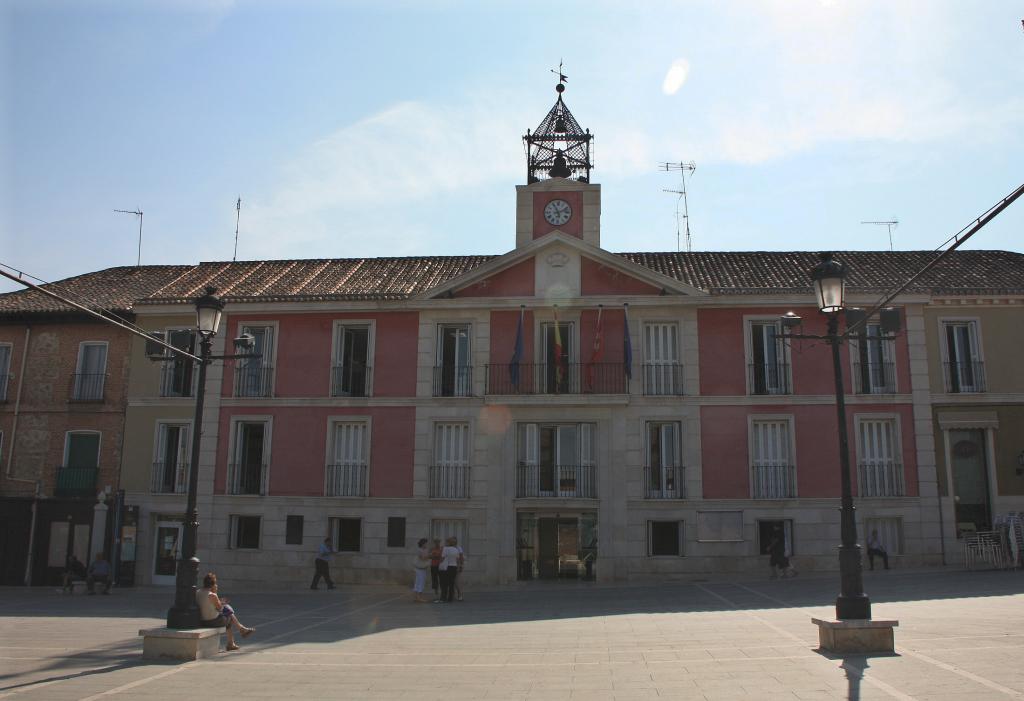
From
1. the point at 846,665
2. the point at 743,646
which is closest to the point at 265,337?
the point at 743,646

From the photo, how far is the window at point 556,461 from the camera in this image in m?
25.7

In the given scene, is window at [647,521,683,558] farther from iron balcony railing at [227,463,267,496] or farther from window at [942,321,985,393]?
iron balcony railing at [227,463,267,496]

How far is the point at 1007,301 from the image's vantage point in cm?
2603

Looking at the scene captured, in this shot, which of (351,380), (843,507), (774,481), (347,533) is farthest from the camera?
(351,380)

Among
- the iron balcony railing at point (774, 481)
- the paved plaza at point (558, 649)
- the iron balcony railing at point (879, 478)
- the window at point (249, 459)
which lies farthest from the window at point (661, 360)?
the window at point (249, 459)

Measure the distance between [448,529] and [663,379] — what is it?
7.82 m

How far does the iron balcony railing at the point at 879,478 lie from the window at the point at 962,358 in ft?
9.74

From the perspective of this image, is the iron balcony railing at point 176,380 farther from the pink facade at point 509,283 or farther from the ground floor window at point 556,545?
the ground floor window at point 556,545

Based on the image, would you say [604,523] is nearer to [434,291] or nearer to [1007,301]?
[434,291]

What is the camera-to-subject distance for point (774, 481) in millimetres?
25375

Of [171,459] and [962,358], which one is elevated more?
[962,358]

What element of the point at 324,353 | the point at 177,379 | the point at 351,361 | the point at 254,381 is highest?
the point at 324,353

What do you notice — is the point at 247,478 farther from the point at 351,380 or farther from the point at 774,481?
the point at 774,481

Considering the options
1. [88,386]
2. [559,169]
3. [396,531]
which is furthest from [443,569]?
[559,169]
